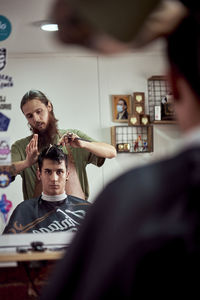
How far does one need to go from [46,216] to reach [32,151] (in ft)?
2.13

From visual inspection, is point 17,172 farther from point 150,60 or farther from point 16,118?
point 150,60

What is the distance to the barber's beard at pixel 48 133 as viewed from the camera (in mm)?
4477

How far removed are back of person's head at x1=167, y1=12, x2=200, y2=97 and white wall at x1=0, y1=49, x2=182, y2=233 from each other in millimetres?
3933

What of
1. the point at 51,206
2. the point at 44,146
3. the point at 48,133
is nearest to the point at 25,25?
the point at 48,133

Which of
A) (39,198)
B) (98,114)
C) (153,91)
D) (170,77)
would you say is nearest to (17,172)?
(39,198)

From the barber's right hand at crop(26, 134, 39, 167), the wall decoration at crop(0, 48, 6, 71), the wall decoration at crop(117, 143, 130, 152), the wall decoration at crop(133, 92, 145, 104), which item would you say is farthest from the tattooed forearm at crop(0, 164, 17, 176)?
the wall decoration at crop(133, 92, 145, 104)

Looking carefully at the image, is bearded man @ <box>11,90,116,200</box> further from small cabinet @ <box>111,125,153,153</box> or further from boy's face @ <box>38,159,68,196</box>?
small cabinet @ <box>111,125,153,153</box>

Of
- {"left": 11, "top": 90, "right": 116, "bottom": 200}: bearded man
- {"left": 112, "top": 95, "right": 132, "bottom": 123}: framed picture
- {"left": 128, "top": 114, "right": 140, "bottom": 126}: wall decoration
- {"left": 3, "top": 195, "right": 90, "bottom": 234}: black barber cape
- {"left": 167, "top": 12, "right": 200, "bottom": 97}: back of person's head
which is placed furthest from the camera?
{"left": 128, "top": 114, "right": 140, "bottom": 126}: wall decoration

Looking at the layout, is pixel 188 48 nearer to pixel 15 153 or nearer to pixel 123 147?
pixel 15 153

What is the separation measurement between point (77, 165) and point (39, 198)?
19.6 inches

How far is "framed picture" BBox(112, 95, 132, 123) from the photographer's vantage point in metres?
4.75

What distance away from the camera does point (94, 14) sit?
56cm

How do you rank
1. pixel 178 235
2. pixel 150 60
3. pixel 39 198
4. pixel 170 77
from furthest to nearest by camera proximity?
pixel 150 60, pixel 39 198, pixel 170 77, pixel 178 235

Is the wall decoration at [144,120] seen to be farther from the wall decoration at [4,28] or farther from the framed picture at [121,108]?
the wall decoration at [4,28]
